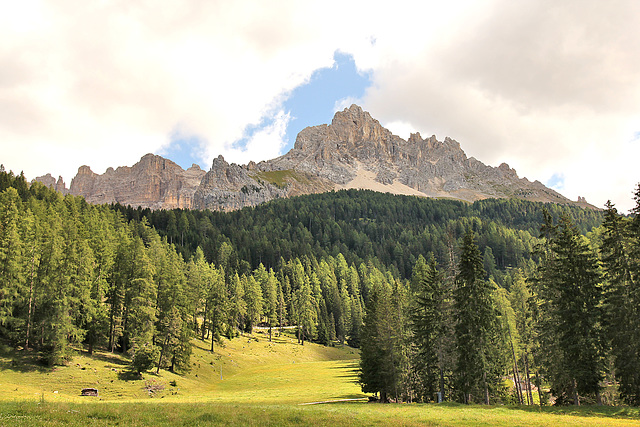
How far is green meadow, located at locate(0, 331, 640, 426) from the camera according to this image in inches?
848

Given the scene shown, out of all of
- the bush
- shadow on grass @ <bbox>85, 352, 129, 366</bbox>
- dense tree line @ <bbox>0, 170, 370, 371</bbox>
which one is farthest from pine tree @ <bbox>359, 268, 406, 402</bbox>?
shadow on grass @ <bbox>85, 352, 129, 366</bbox>

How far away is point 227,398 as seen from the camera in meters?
39.8

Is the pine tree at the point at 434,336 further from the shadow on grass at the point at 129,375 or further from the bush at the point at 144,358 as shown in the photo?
the shadow on grass at the point at 129,375

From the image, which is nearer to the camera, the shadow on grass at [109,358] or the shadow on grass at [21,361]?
the shadow on grass at [21,361]

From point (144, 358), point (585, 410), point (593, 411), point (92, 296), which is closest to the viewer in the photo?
point (593, 411)

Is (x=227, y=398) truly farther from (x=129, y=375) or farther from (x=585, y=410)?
(x=585, y=410)

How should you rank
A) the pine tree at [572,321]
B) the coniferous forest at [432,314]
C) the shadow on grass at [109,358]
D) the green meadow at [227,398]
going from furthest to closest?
the shadow on grass at [109,358], the coniferous forest at [432,314], the pine tree at [572,321], the green meadow at [227,398]

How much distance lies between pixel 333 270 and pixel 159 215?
248 feet

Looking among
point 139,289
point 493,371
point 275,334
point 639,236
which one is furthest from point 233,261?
point 639,236

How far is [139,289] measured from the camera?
53.4 metres

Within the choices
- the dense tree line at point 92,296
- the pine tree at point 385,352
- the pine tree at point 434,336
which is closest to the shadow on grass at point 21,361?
the dense tree line at point 92,296

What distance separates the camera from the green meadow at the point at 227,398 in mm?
21547

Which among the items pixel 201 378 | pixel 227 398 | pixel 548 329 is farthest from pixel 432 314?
pixel 201 378

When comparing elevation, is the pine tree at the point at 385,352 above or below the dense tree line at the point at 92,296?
below
